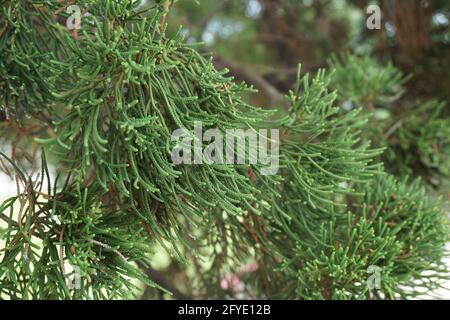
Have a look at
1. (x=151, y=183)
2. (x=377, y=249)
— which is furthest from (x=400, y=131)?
(x=151, y=183)

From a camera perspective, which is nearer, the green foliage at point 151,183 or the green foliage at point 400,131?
the green foliage at point 151,183

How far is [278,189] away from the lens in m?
0.50

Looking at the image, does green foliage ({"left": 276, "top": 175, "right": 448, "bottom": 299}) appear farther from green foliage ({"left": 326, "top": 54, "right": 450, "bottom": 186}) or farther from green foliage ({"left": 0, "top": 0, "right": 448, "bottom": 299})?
green foliage ({"left": 326, "top": 54, "right": 450, "bottom": 186})

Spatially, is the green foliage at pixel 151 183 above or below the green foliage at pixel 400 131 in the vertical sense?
below

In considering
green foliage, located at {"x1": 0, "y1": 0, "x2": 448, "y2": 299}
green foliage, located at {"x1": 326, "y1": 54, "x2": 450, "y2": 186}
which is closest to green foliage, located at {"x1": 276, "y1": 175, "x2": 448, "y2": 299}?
green foliage, located at {"x1": 0, "y1": 0, "x2": 448, "y2": 299}

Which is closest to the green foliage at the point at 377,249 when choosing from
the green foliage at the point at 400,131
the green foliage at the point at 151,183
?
the green foliage at the point at 151,183

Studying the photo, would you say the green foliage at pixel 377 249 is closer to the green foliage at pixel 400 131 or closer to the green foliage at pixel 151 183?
the green foliage at pixel 151 183

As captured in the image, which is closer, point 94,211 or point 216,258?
point 94,211

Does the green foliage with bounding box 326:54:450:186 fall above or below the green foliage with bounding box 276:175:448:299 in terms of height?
above

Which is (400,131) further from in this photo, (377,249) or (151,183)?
(151,183)

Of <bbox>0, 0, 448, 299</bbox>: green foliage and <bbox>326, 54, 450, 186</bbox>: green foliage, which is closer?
<bbox>0, 0, 448, 299</bbox>: green foliage
